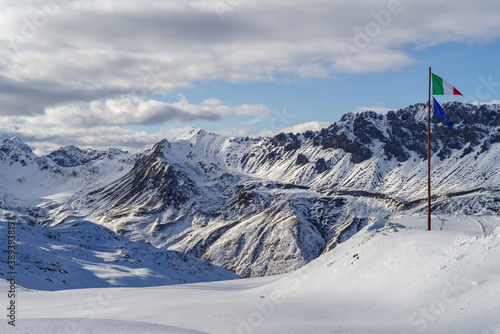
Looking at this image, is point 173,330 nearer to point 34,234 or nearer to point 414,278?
point 414,278

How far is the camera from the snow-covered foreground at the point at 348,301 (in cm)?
2391

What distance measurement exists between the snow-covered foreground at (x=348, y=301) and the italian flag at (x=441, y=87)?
11624 millimetres

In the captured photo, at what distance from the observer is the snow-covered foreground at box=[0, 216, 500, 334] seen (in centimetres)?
2391

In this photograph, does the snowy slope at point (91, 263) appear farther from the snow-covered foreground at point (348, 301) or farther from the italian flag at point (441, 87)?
the italian flag at point (441, 87)

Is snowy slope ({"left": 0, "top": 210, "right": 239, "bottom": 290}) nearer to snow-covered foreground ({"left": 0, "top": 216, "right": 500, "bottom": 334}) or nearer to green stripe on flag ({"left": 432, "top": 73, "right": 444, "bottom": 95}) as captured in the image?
snow-covered foreground ({"left": 0, "top": 216, "right": 500, "bottom": 334})

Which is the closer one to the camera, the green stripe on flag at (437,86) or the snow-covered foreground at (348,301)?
the snow-covered foreground at (348,301)

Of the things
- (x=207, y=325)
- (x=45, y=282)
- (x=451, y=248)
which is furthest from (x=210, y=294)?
(x=45, y=282)

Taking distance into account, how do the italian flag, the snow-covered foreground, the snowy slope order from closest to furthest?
the snow-covered foreground → the italian flag → the snowy slope

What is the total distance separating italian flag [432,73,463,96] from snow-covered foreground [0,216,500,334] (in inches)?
458

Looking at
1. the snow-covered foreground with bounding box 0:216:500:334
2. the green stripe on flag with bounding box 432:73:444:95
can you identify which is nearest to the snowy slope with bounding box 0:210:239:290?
the snow-covered foreground with bounding box 0:216:500:334

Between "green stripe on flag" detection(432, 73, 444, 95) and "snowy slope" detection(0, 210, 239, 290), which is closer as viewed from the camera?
"green stripe on flag" detection(432, 73, 444, 95)

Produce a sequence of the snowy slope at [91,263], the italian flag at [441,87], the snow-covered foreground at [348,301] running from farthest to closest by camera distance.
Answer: the snowy slope at [91,263] < the italian flag at [441,87] < the snow-covered foreground at [348,301]

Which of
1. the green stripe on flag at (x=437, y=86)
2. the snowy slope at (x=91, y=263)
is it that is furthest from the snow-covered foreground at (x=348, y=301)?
the snowy slope at (x=91, y=263)

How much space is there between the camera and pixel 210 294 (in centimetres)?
3931
